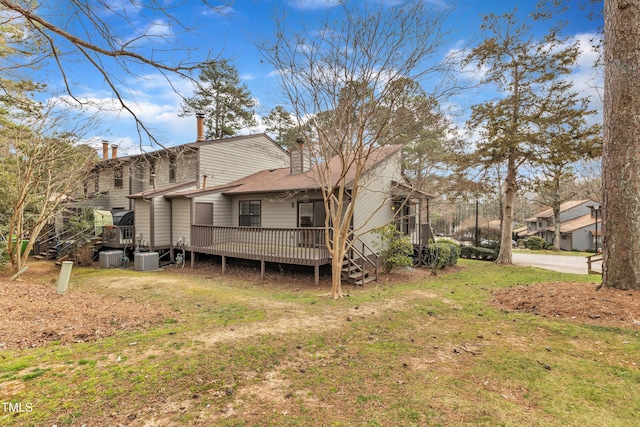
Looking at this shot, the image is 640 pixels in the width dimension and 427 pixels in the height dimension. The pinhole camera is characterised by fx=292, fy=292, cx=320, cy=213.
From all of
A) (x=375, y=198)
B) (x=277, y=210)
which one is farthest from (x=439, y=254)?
(x=277, y=210)

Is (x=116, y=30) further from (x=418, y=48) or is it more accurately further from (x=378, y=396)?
(x=418, y=48)

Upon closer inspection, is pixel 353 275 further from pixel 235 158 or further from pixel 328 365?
pixel 235 158

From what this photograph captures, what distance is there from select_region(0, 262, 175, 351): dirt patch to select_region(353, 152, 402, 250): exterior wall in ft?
25.0

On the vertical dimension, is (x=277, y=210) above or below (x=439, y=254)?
above

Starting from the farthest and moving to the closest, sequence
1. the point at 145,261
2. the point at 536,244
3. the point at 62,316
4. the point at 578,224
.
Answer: the point at 578,224, the point at 536,244, the point at 145,261, the point at 62,316

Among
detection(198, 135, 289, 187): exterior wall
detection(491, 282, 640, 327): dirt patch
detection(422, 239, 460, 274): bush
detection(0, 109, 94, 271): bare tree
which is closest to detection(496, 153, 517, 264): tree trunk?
detection(422, 239, 460, 274): bush

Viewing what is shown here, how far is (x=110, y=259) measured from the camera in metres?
12.6

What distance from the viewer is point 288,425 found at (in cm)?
249

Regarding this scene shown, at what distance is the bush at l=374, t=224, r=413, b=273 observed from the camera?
1073 centimetres

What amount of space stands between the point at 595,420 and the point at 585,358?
1.63 metres

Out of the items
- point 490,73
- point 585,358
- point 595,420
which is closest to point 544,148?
point 490,73

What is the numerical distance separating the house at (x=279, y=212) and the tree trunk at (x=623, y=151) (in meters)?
5.50

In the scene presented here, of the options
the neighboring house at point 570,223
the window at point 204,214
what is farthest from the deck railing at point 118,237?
the neighboring house at point 570,223

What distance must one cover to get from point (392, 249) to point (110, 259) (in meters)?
12.0
